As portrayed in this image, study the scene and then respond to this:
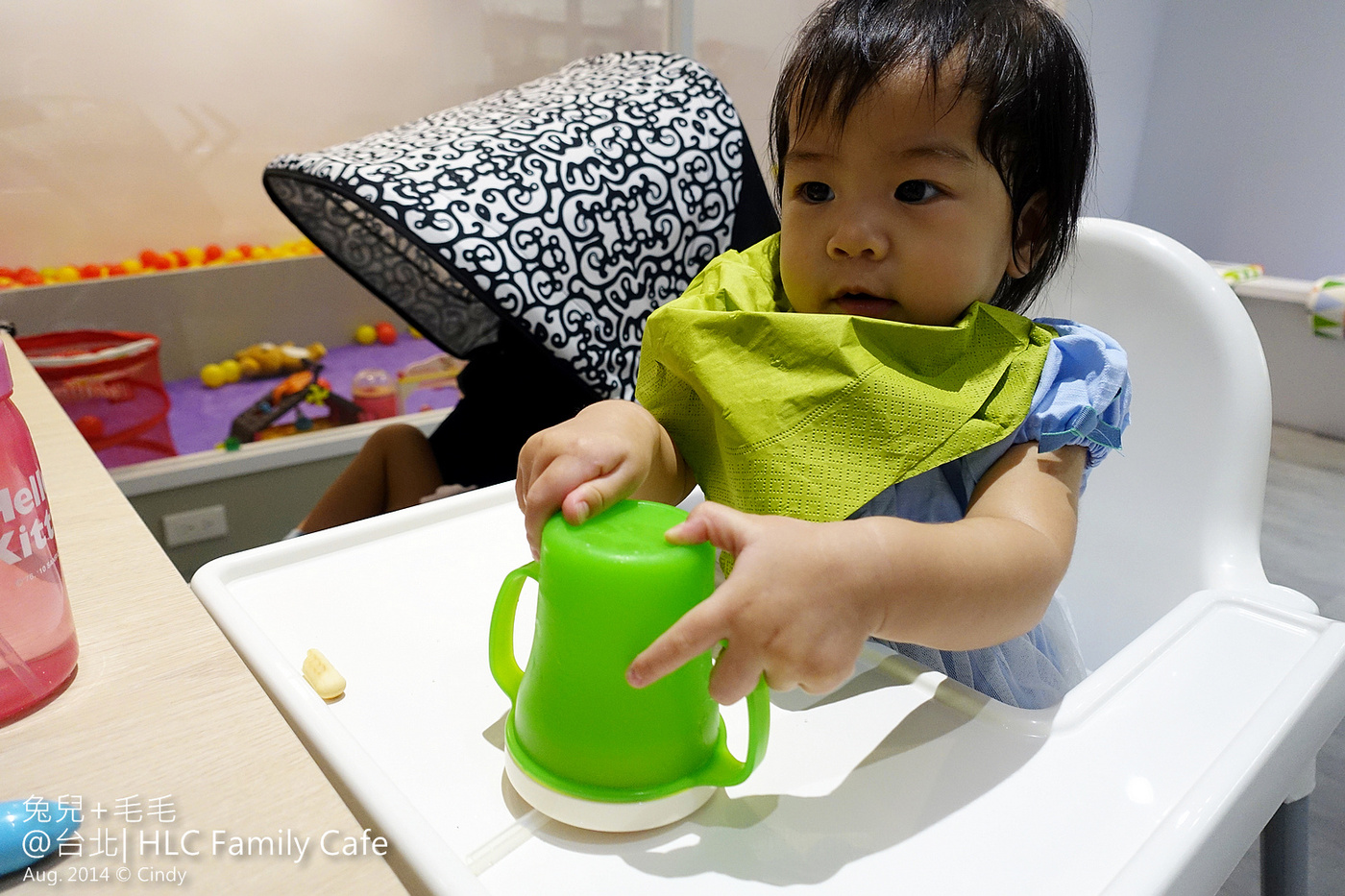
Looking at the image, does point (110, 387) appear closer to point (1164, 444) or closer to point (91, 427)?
point (91, 427)

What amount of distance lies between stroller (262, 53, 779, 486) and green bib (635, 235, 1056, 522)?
0.55 m

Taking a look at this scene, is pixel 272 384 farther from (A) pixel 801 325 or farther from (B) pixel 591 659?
(B) pixel 591 659

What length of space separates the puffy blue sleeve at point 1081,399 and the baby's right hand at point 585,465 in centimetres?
28

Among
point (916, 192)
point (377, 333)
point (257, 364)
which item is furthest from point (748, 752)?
point (377, 333)

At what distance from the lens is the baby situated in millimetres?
589

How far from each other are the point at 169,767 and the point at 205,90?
2.01 meters

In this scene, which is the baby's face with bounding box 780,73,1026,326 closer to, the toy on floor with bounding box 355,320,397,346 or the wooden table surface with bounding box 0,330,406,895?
the wooden table surface with bounding box 0,330,406,895

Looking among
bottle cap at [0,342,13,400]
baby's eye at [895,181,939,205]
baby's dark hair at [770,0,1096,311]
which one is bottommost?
bottle cap at [0,342,13,400]

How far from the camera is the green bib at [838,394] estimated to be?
1.98 ft

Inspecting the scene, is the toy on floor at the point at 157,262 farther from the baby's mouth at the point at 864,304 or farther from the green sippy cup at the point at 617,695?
the green sippy cup at the point at 617,695

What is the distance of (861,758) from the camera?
503 millimetres

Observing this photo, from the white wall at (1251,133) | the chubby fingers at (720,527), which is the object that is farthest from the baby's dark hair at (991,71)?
the white wall at (1251,133)

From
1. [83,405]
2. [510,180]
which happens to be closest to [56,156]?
[83,405]

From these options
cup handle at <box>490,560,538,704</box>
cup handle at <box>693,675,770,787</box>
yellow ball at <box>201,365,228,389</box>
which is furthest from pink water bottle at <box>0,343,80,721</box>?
yellow ball at <box>201,365,228,389</box>
